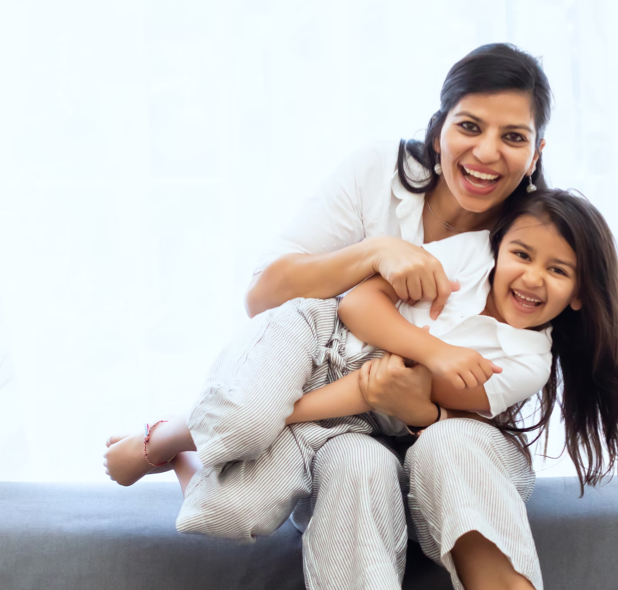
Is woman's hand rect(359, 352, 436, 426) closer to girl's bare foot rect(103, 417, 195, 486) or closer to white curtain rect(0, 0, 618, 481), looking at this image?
girl's bare foot rect(103, 417, 195, 486)

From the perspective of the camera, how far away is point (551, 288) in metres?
1.18

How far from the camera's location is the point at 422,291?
122 centimetres


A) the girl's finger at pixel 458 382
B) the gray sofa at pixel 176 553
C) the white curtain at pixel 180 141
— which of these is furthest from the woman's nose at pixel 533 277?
the white curtain at pixel 180 141

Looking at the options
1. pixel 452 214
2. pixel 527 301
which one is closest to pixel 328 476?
pixel 527 301

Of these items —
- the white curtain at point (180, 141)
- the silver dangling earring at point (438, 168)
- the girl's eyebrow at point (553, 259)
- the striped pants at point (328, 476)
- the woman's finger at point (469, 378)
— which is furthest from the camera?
the white curtain at point (180, 141)

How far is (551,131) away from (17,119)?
138cm

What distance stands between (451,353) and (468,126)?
0.41m

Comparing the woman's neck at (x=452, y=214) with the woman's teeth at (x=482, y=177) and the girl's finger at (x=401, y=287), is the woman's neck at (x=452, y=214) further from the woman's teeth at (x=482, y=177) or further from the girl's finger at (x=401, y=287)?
the girl's finger at (x=401, y=287)

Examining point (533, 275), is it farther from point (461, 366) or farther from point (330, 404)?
point (330, 404)

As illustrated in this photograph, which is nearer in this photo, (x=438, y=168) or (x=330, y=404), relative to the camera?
(x=330, y=404)

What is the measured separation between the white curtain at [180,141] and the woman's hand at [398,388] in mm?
739

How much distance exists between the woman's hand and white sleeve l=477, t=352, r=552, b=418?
0.10m

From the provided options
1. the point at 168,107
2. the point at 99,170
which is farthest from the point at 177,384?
the point at 168,107

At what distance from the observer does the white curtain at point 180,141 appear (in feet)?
5.67
